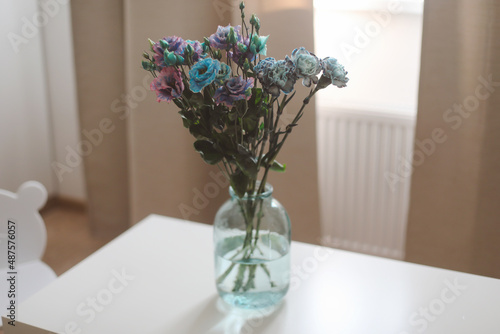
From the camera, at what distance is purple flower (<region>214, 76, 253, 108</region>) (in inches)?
36.8

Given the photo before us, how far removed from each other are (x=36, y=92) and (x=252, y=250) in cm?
203

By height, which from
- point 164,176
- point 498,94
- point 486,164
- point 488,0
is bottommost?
point 164,176

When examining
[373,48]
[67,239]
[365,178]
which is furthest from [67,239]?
[373,48]


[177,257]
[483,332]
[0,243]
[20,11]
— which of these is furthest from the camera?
[20,11]

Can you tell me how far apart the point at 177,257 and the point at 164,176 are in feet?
3.81

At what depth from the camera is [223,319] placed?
1.12 meters

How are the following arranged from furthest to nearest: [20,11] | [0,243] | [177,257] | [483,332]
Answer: [20,11] → [0,243] → [177,257] → [483,332]

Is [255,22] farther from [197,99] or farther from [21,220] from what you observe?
[21,220]

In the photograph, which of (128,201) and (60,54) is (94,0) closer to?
(60,54)

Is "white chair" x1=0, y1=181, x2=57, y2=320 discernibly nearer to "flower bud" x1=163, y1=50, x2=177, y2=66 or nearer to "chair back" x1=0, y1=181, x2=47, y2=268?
"chair back" x1=0, y1=181, x2=47, y2=268

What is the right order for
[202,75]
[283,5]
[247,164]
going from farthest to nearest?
→ [283,5] < [247,164] < [202,75]

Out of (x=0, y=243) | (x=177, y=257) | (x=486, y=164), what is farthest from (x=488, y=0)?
(x=0, y=243)

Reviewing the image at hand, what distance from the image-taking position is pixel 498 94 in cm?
181

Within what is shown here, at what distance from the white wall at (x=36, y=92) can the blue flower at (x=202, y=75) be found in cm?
195
